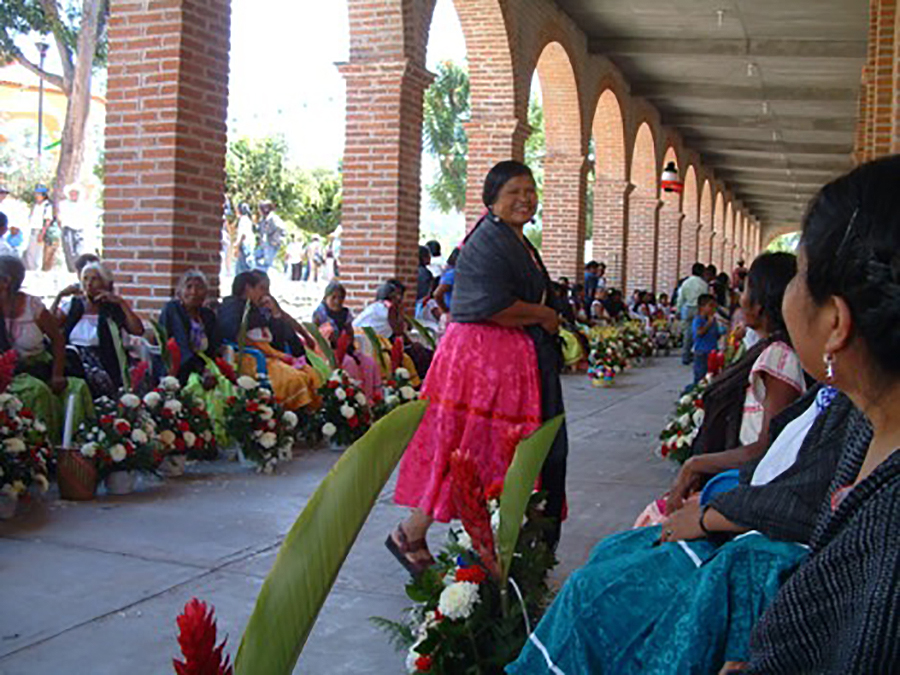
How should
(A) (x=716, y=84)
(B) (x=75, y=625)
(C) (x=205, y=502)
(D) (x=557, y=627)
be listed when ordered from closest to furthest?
(D) (x=557, y=627) < (B) (x=75, y=625) < (C) (x=205, y=502) < (A) (x=716, y=84)

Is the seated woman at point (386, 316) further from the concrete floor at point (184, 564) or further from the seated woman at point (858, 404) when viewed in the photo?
the seated woman at point (858, 404)

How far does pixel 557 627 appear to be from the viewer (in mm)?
1959

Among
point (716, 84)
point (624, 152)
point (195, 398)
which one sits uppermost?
point (716, 84)

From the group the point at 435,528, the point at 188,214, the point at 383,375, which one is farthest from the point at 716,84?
the point at 435,528

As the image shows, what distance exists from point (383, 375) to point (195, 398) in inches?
101

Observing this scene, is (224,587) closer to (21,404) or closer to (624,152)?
(21,404)

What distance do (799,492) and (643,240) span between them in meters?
20.4

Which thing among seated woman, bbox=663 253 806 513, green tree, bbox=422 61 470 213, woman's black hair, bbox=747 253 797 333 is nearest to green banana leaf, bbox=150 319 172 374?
seated woman, bbox=663 253 806 513

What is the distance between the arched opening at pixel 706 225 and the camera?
29616mm

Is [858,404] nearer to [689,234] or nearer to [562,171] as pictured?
[562,171]

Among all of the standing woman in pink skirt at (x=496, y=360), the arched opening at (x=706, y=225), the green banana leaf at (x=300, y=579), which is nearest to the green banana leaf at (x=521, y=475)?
the standing woman in pink skirt at (x=496, y=360)

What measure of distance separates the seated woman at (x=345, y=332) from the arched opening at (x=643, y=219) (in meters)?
14.1

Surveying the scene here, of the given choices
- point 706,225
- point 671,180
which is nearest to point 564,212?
point 671,180

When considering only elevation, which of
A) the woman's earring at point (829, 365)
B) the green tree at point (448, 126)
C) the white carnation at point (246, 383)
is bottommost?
the white carnation at point (246, 383)
